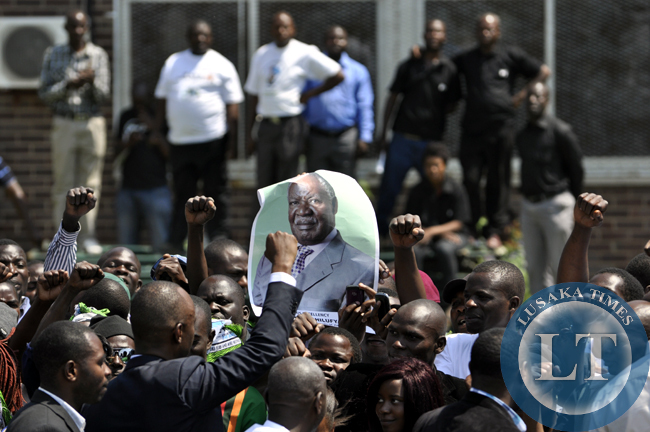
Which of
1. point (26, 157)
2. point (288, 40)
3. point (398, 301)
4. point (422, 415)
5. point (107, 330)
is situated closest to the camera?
point (422, 415)

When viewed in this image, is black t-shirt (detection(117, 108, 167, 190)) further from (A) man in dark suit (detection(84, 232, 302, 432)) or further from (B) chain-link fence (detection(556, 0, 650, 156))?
(A) man in dark suit (detection(84, 232, 302, 432))

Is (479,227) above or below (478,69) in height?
below

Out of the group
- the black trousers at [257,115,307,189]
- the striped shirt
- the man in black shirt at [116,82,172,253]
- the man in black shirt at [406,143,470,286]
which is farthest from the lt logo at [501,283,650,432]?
the man in black shirt at [116,82,172,253]

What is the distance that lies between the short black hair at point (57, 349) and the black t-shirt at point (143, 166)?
596 centimetres

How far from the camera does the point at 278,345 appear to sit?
3480 millimetres

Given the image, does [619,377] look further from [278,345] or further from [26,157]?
[26,157]

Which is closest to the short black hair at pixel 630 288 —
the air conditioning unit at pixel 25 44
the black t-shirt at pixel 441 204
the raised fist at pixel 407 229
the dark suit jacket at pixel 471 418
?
the raised fist at pixel 407 229

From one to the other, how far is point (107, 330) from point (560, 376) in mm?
2133

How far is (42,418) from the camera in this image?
3.41 meters

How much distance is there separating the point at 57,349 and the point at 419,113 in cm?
610

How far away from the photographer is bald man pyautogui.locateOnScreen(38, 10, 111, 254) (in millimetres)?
9180

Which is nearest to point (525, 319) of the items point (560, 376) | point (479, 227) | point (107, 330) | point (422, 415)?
point (560, 376)

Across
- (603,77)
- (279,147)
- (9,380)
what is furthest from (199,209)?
(603,77)

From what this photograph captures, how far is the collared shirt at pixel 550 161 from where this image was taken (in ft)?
28.4
